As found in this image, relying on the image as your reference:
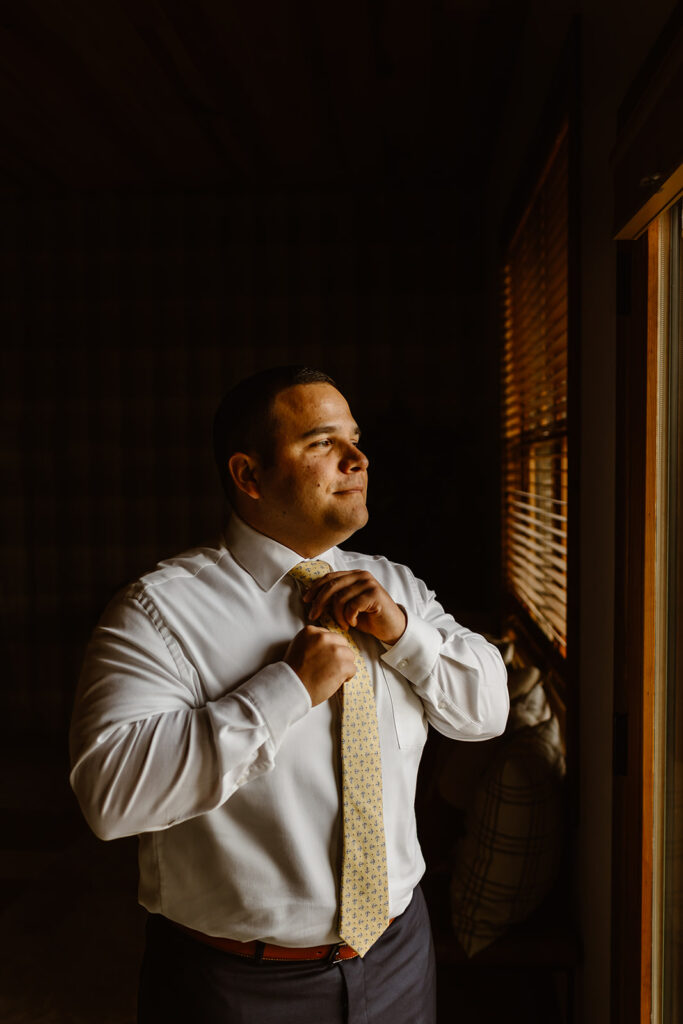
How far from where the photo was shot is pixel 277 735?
3.29ft

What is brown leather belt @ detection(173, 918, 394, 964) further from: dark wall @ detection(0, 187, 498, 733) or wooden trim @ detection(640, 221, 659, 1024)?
dark wall @ detection(0, 187, 498, 733)

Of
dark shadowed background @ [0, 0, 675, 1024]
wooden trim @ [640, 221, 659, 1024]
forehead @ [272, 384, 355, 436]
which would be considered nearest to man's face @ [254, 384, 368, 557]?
forehead @ [272, 384, 355, 436]

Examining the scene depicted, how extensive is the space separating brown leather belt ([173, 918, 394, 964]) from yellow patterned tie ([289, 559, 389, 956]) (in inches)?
1.4

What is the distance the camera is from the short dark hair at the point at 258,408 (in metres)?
1.20

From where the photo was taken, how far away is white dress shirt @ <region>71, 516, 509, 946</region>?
38.7 inches

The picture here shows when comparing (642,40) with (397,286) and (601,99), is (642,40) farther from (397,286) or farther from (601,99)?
(397,286)

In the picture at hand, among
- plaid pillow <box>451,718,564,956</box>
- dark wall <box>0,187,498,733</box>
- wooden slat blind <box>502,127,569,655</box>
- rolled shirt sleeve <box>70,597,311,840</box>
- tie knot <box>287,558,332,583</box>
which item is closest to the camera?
rolled shirt sleeve <box>70,597,311,840</box>

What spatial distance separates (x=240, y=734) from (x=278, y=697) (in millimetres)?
67

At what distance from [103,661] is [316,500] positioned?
15.0 inches

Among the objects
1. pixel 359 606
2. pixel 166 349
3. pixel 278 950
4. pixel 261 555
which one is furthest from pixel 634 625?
pixel 166 349

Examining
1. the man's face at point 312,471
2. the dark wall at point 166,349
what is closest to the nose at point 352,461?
the man's face at point 312,471

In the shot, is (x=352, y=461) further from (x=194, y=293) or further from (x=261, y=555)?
(x=194, y=293)

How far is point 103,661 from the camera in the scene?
1.07m

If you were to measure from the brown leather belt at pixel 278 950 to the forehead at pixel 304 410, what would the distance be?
74 cm
